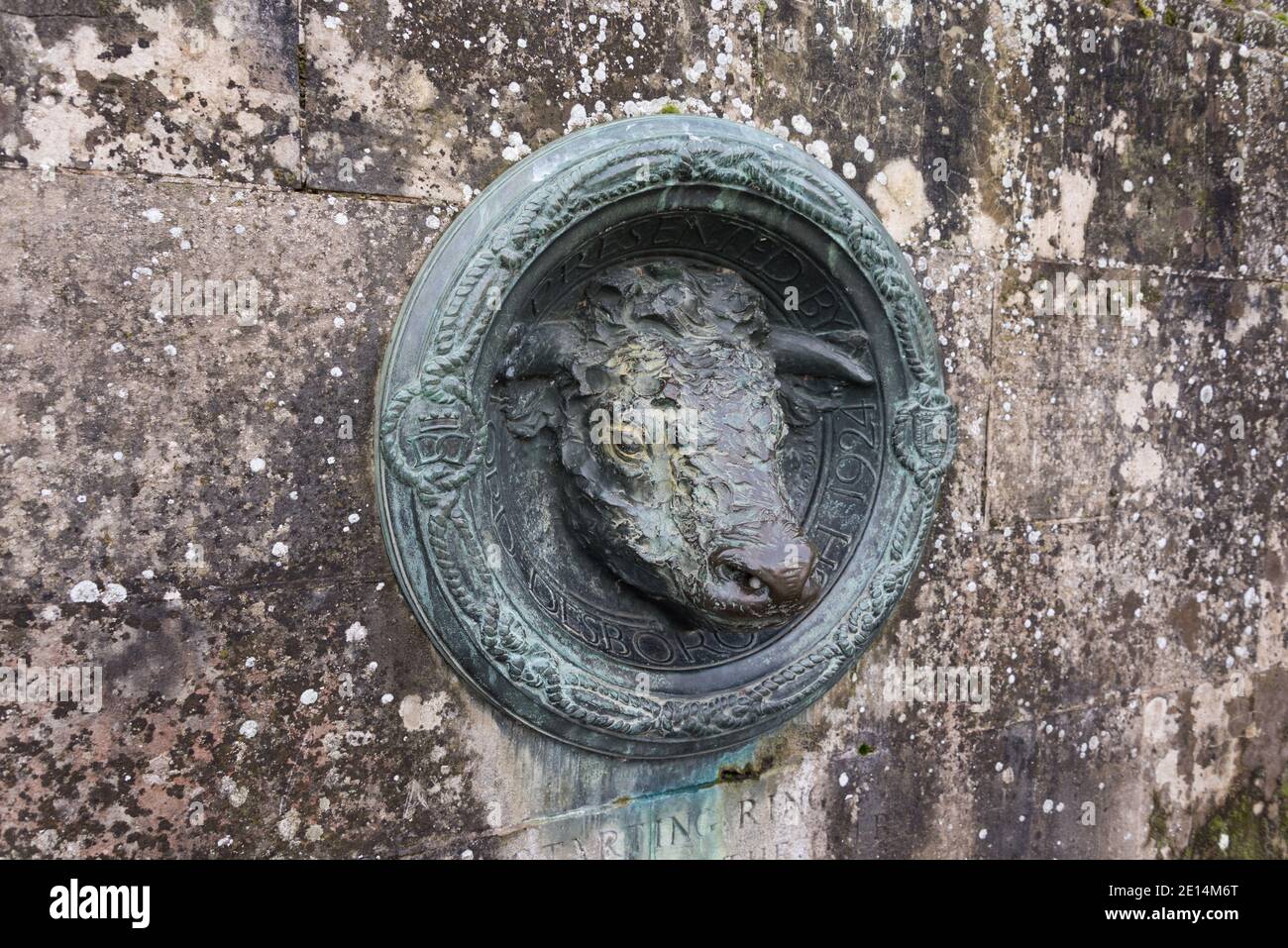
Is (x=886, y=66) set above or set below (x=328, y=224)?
above

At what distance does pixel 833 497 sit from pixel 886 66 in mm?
1398

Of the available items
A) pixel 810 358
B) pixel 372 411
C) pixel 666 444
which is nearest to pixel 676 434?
pixel 666 444

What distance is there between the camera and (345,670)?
2553mm

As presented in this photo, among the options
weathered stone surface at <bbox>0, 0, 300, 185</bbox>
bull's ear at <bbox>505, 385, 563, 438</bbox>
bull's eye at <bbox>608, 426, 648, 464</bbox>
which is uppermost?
weathered stone surface at <bbox>0, 0, 300, 185</bbox>

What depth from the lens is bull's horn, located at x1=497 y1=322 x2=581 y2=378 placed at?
268 centimetres

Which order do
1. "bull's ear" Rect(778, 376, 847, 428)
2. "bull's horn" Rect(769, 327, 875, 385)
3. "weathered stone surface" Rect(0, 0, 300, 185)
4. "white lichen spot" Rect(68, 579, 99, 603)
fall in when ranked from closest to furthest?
"weathered stone surface" Rect(0, 0, 300, 185) → "white lichen spot" Rect(68, 579, 99, 603) → "bull's horn" Rect(769, 327, 875, 385) → "bull's ear" Rect(778, 376, 847, 428)

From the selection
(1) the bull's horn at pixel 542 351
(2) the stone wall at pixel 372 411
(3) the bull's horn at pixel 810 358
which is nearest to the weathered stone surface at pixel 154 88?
(2) the stone wall at pixel 372 411

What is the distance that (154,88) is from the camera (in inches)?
88.2

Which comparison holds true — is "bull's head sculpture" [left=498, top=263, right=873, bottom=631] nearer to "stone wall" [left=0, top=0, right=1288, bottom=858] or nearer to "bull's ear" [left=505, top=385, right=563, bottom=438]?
"bull's ear" [left=505, top=385, right=563, bottom=438]

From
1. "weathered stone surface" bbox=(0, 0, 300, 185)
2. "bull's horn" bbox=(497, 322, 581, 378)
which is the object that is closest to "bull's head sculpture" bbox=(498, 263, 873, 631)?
"bull's horn" bbox=(497, 322, 581, 378)

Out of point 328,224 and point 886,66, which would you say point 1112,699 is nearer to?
point 886,66

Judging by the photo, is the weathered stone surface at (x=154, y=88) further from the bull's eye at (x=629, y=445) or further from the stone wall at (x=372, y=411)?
the bull's eye at (x=629, y=445)

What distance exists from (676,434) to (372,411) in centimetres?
81

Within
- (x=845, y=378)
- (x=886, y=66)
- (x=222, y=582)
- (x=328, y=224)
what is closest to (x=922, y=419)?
(x=845, y=378)
